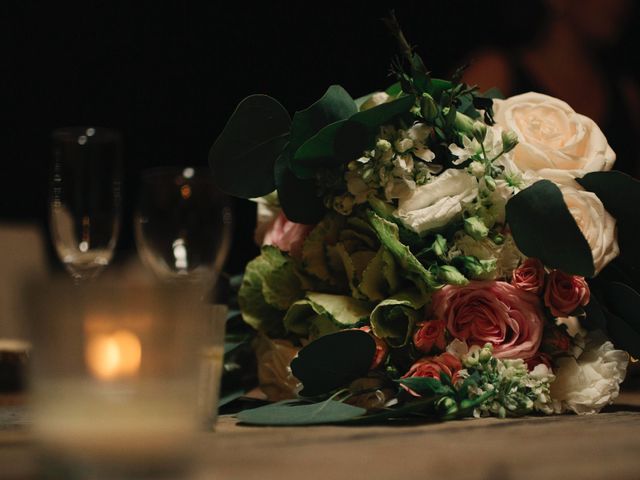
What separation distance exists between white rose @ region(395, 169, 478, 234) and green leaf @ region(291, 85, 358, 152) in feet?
0.31

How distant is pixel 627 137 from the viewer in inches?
145

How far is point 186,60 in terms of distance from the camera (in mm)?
3988

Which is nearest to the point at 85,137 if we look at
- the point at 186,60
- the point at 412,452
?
the point at 412,452

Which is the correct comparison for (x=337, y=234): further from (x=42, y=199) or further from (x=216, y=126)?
(x=42, y=199)

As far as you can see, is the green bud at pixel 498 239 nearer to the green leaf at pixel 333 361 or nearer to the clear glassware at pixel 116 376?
the green leaf at pixel 333 361

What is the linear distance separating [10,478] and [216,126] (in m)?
3.66

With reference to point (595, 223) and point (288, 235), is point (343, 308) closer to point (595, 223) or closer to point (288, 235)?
→ point (288, 235)

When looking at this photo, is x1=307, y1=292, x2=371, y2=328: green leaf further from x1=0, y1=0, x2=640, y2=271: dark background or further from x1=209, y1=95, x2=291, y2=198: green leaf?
x1=0, y1=0, x2=640, y2=271: dark background

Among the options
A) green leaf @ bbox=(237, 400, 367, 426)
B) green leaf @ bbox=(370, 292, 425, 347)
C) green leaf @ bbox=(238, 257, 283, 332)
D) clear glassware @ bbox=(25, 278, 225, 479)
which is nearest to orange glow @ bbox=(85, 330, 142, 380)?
clear glassware @ bbox=(25, 278, 225, 479)

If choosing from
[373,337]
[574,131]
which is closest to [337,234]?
[373,337]

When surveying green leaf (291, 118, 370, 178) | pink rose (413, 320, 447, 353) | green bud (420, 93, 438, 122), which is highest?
green bud (420, 93, 438, 122)

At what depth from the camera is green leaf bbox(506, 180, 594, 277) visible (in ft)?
2.36

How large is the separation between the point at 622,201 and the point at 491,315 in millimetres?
156

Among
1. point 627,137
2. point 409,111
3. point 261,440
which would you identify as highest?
point 627,137
